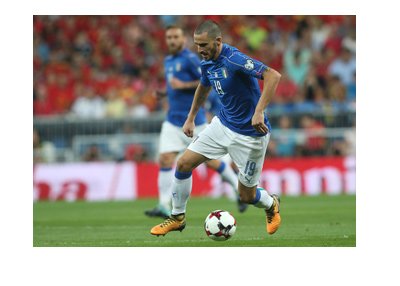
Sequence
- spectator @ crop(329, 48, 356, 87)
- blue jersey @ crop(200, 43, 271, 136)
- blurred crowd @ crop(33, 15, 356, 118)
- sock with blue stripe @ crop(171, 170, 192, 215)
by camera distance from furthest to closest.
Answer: spectator @ crop(329, 48, 356, 87)
blurred crowd @ crop(33, 15, 356, 118)
sock with blue stripe @ crop(171, 170, 192, 215)
blue jersey @ crop(200, 43, 271, 136)

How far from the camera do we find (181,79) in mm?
11711

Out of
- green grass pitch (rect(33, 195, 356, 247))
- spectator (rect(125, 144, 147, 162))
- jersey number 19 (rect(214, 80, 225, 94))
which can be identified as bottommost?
green grass pitch (rect(33, 195, 356, 247))

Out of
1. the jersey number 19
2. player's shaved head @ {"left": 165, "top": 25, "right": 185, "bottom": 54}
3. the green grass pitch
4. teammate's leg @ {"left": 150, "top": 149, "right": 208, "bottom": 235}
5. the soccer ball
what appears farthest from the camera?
player's shaved head @ {"left": 165, "top": 25, "right": 185, "bottom": 54}

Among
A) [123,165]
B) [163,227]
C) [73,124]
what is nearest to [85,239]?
[163,227]

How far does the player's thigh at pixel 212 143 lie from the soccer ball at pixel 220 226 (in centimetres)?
63

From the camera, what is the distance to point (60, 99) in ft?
68.8

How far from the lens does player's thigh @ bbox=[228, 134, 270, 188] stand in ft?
28.2

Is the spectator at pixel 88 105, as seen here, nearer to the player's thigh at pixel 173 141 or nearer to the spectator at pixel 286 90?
the spectator at pixel 286 90

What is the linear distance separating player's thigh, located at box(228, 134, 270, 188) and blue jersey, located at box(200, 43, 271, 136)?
8 cm

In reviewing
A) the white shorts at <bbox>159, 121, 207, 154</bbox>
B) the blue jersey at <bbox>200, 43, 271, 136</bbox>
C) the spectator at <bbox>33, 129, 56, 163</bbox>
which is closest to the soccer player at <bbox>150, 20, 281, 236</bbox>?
the blue jersey at <bbox>200, 43, 271, 136</bbox>

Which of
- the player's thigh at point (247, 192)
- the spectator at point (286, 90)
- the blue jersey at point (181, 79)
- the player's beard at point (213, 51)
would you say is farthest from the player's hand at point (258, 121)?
the spectator at point (286, 90)

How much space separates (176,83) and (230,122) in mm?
3021

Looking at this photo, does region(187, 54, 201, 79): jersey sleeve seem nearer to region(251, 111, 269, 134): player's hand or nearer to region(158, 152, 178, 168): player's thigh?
region(158, 152, 178, 168): player's thigh

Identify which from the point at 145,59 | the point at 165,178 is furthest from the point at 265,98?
the point at 145,59
